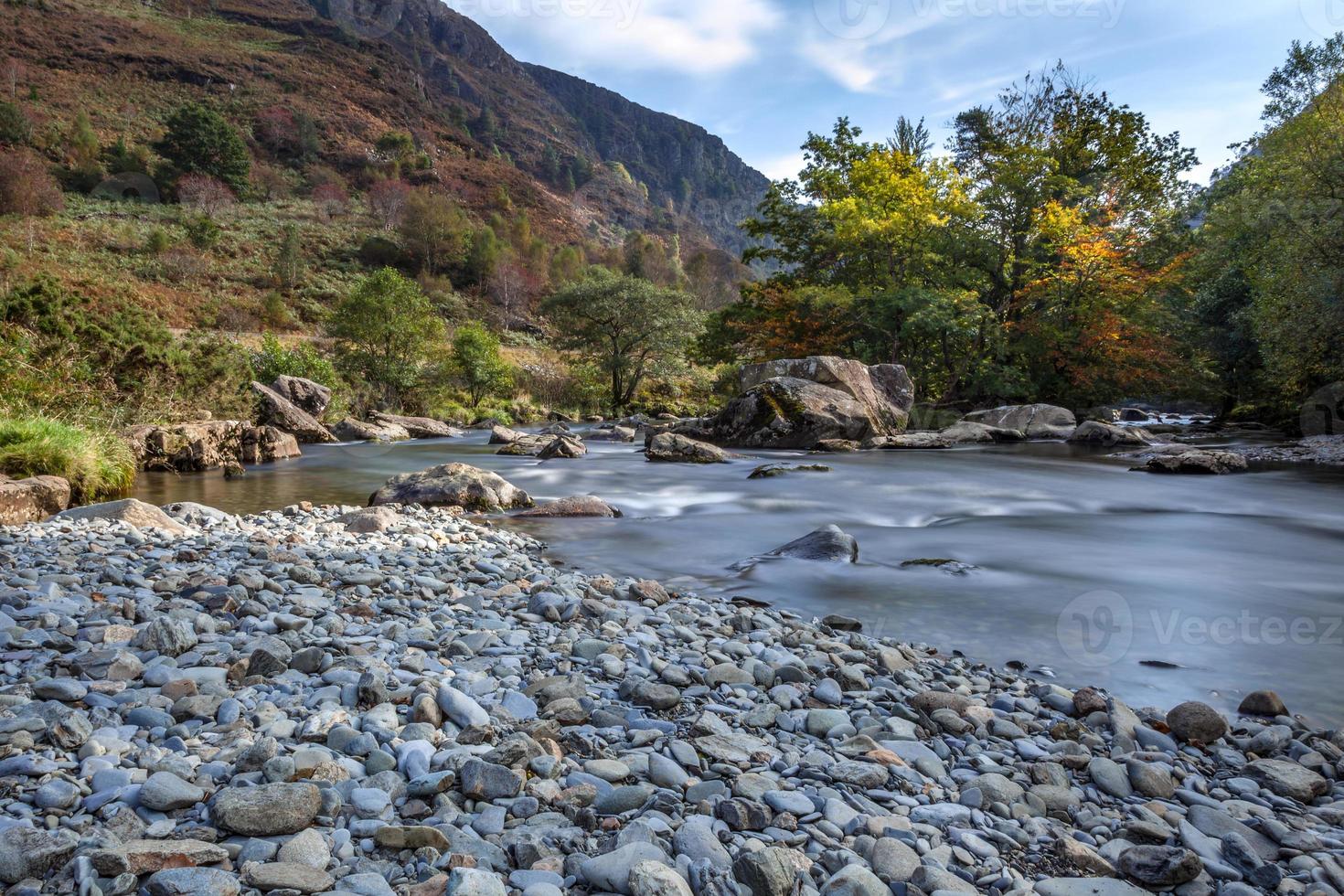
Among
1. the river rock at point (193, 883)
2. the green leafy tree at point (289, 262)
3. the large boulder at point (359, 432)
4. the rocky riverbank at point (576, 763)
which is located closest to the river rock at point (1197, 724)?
the rocky riverbank at point (576, 763)

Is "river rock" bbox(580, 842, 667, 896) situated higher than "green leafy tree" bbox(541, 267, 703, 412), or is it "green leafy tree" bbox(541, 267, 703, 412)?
"green leafy tree" bbox(541, 267, 703, 412)

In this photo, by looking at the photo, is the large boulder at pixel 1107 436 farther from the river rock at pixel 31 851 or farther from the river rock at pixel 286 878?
the river rock at pixel 31 851

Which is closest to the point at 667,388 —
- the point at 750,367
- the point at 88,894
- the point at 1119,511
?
the point at 750,367

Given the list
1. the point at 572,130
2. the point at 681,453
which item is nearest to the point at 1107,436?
the point at 681,453

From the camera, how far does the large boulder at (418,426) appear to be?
19.0 m

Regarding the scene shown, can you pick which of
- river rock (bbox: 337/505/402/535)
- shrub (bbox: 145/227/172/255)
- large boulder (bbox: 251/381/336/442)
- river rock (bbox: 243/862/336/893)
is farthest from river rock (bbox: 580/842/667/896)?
shrub (bbox: 145/227/172/255)

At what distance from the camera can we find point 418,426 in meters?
19.2

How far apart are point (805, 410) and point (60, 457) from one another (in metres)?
13.3

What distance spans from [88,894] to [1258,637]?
5443 millimetres

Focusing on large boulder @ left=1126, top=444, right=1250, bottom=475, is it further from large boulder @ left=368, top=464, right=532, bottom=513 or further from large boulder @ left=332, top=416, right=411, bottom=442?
large boulder @ left=332, top=416, right=411, bottom=442

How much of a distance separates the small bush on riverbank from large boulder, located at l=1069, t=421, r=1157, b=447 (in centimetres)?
1868

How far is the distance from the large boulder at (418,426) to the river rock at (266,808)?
58.8ft

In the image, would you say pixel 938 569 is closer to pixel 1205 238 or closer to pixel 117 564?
pixel 117 564

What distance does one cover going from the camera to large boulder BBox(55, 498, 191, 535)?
5.54 metres
